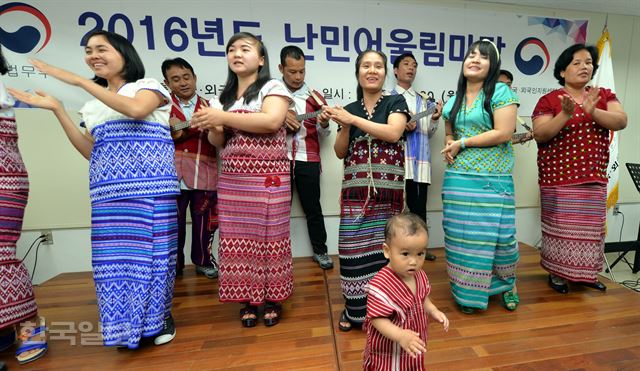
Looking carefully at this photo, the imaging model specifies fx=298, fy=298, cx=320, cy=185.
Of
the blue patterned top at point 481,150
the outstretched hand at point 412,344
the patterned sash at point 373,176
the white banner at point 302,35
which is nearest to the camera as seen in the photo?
the outstretched hand at point 412,344

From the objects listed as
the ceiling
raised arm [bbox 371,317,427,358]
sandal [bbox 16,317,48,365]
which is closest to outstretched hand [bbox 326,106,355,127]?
raised arm [bbox 371,317,427,358]

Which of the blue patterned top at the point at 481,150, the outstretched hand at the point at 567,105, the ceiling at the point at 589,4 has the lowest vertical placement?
the blue patterned top at the point at 481,150

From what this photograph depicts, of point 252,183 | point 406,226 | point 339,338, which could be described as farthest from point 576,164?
point 252,183

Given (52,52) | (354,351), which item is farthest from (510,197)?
(52,52)

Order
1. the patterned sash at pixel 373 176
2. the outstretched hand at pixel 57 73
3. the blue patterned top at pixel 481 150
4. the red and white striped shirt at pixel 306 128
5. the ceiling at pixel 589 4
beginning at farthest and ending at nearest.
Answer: the ceiling at pixel 589 4, the red and white striped shirt at pixel 306 128, the blue patterned top at pixel 481 150, the patterned sash at pixel 373 176, the outstretched hand at pixel 57 73

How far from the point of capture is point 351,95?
2760 mm

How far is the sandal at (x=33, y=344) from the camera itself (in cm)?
143

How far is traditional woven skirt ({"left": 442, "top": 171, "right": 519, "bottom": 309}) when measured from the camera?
166 cm

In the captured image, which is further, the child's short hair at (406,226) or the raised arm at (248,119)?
the raised arm at (248,119)

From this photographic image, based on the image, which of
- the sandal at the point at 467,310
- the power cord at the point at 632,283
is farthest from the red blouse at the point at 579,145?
the power cord at the point at 632,283

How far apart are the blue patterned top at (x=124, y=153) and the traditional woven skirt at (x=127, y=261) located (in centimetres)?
6

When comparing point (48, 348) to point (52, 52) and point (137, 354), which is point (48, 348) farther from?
point (52, 52)

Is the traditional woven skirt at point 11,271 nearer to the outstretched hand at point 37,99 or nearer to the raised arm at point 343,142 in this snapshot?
the outstretched hand at point 37,99

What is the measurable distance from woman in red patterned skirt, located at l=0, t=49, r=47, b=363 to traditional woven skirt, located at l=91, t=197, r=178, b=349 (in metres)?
0.39
